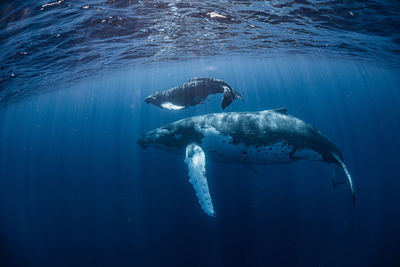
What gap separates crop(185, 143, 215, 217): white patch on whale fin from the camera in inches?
202

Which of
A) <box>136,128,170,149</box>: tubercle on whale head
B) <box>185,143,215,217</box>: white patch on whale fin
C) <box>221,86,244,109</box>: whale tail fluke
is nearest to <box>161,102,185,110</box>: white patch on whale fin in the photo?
<box>136,128,170,149</box>: tubercle on whale head

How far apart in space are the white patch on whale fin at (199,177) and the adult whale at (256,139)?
0.10 feet

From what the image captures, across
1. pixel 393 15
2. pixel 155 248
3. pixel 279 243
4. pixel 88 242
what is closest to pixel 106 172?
pixel 88 242

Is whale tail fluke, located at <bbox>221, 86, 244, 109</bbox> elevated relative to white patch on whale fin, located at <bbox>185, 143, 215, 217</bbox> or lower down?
elevated

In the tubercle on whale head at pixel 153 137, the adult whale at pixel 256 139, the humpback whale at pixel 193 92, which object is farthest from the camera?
the humpback whale at pixel 193 92

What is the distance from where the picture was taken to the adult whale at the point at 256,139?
23.0ft

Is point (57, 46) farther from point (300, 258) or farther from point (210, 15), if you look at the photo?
point (300, 258)

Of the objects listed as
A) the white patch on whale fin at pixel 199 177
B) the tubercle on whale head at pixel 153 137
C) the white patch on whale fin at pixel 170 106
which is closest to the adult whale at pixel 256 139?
the white patch on whale fin at pixel 199 177

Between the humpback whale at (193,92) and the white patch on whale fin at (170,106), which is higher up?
the humpback whale at (193,92)

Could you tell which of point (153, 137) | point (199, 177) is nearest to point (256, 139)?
point (199, 177)

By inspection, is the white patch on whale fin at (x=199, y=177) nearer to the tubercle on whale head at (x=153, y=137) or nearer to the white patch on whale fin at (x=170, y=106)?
the tubercle on whale head at (x=153, y=137)

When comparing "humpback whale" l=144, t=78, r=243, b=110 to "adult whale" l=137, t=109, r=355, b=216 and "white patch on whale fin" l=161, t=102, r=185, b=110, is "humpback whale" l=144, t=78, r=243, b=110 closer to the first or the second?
"white patch on whale fin" l=161, t=102, r=185, b=110

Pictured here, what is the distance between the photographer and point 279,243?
12.2m

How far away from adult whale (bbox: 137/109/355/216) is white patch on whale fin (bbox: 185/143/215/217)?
0.03 metres
